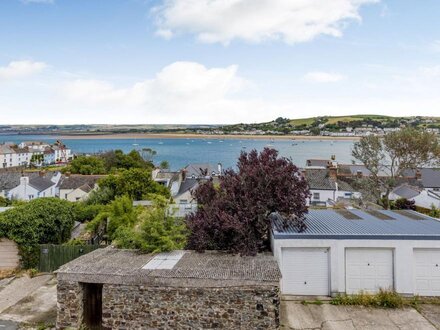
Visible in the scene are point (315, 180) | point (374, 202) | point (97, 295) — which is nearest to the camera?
point (97, 295)

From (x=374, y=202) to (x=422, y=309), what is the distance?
1058 inches

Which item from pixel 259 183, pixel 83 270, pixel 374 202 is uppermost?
pixel 259 183

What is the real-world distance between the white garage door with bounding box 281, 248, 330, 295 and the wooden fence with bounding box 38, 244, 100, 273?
37.3 feet

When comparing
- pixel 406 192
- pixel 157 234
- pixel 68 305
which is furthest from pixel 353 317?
pixel 406 192

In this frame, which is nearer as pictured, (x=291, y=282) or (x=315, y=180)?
(x=291, y=282)

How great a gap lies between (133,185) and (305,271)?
25677 millimetres

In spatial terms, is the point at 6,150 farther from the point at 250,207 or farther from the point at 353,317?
the point at 353,317

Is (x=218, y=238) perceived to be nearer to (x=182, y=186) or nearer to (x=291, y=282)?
(x=291, y=282)

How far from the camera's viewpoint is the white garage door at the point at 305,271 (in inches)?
585

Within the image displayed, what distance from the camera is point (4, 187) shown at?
5331 centimetres

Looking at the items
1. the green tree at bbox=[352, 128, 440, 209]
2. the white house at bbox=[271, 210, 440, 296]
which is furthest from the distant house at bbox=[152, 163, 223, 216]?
the green tree at bbox=[352, 128, 440, 209]

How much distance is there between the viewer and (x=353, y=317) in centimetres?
1290

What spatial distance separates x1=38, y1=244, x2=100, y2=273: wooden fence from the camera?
A: 1980 cm

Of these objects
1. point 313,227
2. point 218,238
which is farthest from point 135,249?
point 313,227
